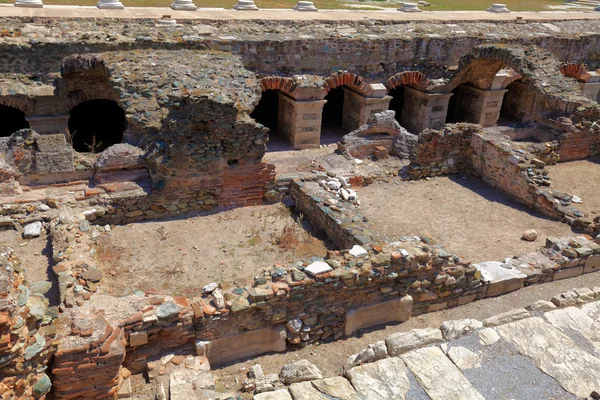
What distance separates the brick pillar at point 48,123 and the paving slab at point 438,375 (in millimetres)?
9087

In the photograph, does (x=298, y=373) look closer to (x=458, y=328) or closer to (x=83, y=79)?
(x=458, y=328)

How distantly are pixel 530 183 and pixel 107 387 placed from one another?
27.5ft

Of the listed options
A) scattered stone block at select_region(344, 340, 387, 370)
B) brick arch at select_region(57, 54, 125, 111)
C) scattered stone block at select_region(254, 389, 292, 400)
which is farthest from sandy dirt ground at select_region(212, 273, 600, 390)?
brick arch at select_region(57, 54, 125, 111)

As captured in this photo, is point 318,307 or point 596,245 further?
point 596,245

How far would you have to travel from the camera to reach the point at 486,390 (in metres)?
4.69

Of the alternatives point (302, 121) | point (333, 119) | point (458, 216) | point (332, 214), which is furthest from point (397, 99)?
point (332, 214)

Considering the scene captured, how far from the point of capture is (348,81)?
546 inches

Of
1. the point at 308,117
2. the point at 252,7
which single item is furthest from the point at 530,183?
the point at 252,7

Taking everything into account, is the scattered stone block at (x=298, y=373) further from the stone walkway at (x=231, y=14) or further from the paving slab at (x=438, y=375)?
the stone walkway at (x=231, y=14)

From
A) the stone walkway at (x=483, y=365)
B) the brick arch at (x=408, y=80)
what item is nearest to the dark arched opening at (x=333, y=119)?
the brick arch at (x=408, y=80)

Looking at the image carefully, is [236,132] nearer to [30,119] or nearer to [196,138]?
[196,138]

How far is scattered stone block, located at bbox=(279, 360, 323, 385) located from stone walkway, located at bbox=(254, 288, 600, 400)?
1.41 feet

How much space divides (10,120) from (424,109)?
34.8 ft

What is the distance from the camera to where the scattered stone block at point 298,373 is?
17.5 feet
